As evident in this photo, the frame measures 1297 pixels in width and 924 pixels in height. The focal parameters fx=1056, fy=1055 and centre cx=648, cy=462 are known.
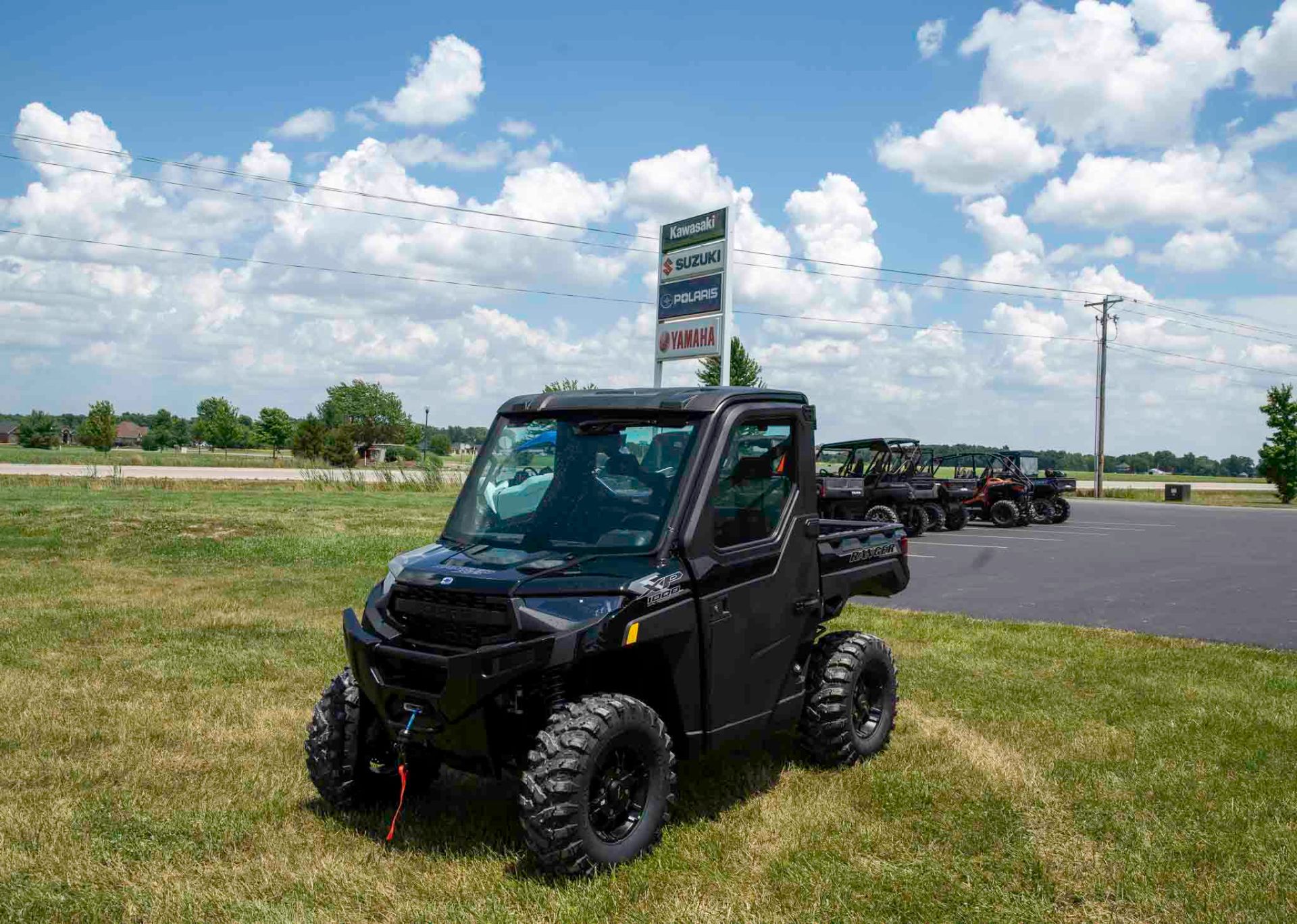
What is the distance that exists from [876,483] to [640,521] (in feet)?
56.4

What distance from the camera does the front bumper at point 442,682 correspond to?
3.96 m

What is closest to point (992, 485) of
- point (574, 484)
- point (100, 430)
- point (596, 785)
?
point (574, 484)

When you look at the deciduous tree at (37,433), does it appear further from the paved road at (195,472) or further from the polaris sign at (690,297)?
the polaris sign at (690,297)

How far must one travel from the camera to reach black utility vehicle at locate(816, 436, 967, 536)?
19.0 metres

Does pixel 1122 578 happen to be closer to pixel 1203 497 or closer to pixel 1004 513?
pixel 1004 513

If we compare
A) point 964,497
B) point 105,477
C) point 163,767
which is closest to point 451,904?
point 163,767

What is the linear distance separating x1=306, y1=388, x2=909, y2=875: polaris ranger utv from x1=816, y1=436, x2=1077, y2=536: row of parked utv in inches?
501

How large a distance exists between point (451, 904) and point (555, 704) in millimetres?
832

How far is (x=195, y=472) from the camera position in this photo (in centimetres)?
4581

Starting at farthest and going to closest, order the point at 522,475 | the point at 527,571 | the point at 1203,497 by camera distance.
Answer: the point at 1203,497 → the point at 522,475 → the point at 527,571

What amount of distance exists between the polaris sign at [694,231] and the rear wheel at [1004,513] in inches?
463

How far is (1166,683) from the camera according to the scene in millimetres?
8000

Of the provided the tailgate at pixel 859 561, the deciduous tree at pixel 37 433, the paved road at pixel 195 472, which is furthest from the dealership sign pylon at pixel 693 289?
the deciduous tree at pixel 37 433

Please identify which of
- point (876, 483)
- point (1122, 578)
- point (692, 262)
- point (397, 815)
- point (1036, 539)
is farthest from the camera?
point (1036, 539)
